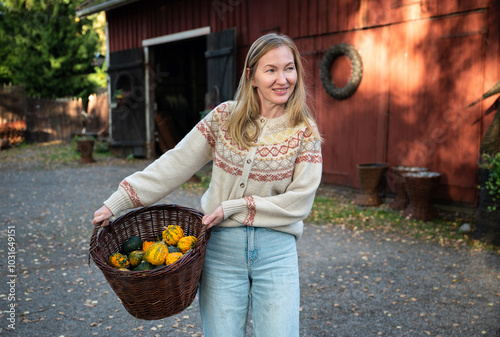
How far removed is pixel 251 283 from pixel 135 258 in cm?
53

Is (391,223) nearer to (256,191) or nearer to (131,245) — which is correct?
(256,191)

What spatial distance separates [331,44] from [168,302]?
Answer: 22.9 ft

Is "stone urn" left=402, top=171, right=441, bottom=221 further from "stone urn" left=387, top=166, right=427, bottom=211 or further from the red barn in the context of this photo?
the red barn

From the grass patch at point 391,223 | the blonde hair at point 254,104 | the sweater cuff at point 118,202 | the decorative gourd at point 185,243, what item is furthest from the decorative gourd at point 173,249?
the grass patch at point 391,223

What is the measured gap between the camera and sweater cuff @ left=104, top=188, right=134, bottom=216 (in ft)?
6.40

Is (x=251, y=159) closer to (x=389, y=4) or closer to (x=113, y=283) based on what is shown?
(x=113, y=283)

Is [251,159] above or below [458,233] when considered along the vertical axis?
above

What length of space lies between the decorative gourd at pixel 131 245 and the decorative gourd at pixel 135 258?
0.22 feet

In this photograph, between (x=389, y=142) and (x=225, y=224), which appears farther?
(x=389, y=142)

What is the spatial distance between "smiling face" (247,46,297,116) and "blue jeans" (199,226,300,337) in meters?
0.60

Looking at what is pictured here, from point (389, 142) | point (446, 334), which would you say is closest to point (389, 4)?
point (389, 142)

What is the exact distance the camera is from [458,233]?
5.55 metres

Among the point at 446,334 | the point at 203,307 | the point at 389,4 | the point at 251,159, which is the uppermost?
the point at 389,4

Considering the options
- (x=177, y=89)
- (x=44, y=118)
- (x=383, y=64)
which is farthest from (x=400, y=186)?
(x=44, y=118)
